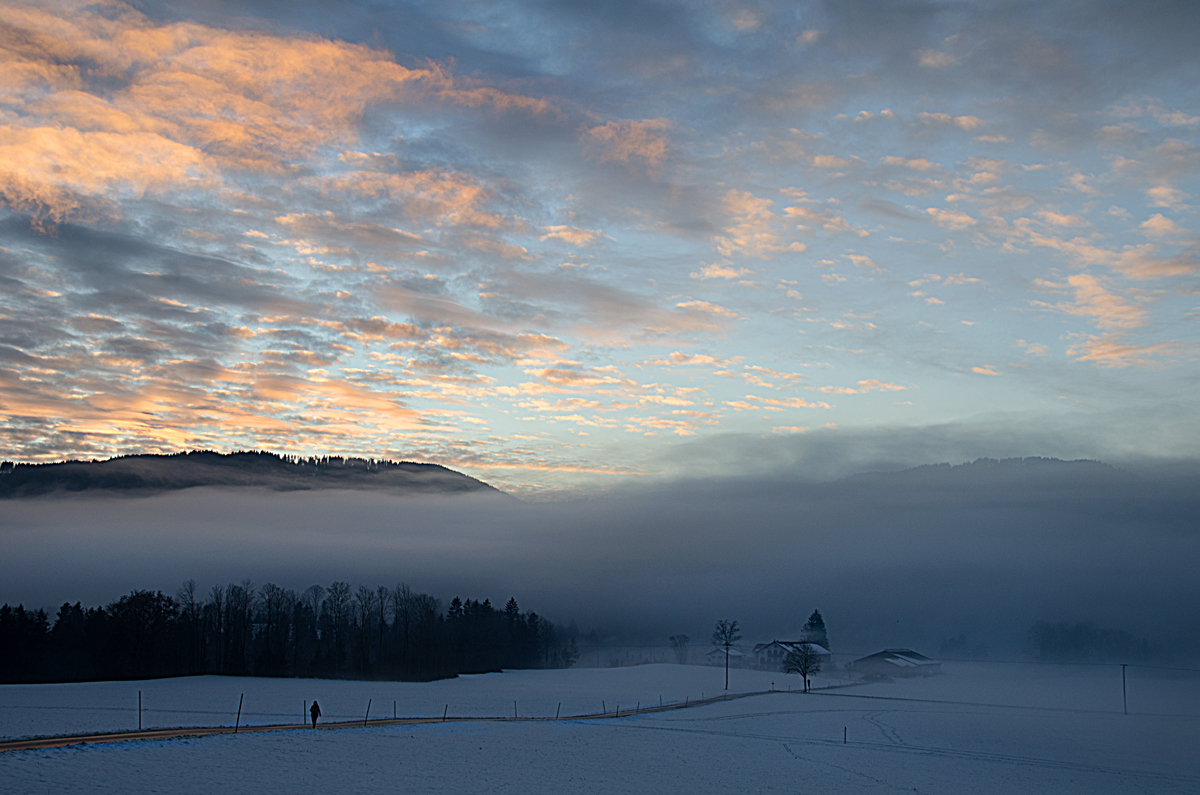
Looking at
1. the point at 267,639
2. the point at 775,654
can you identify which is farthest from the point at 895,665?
the point at 267,639

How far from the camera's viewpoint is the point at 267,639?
109562mm

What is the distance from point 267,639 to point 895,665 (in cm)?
10686

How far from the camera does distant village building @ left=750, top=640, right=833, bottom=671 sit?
141000 mm

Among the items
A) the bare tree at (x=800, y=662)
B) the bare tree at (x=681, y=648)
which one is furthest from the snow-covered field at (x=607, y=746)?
the bare tree at (x=681, y=648)

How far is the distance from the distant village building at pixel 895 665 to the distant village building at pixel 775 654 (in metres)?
6.05

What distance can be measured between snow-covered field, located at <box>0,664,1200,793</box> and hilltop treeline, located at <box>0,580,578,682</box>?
628 inches

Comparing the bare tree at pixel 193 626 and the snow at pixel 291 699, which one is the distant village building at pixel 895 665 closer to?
the snow at pixel 291 699

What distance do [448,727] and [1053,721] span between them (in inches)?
2026

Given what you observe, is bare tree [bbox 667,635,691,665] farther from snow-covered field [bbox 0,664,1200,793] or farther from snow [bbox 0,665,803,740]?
snow-covered field [bbox 0,664,1200,793]

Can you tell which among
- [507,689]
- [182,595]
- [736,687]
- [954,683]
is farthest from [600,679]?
[182,595]

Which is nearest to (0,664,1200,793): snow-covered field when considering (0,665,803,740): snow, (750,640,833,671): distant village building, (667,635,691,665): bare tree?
(0,665,803,740): snow

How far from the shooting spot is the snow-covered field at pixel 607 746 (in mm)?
29531

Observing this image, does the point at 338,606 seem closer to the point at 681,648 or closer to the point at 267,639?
the point at 267,639

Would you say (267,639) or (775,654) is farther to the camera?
(775,654)
